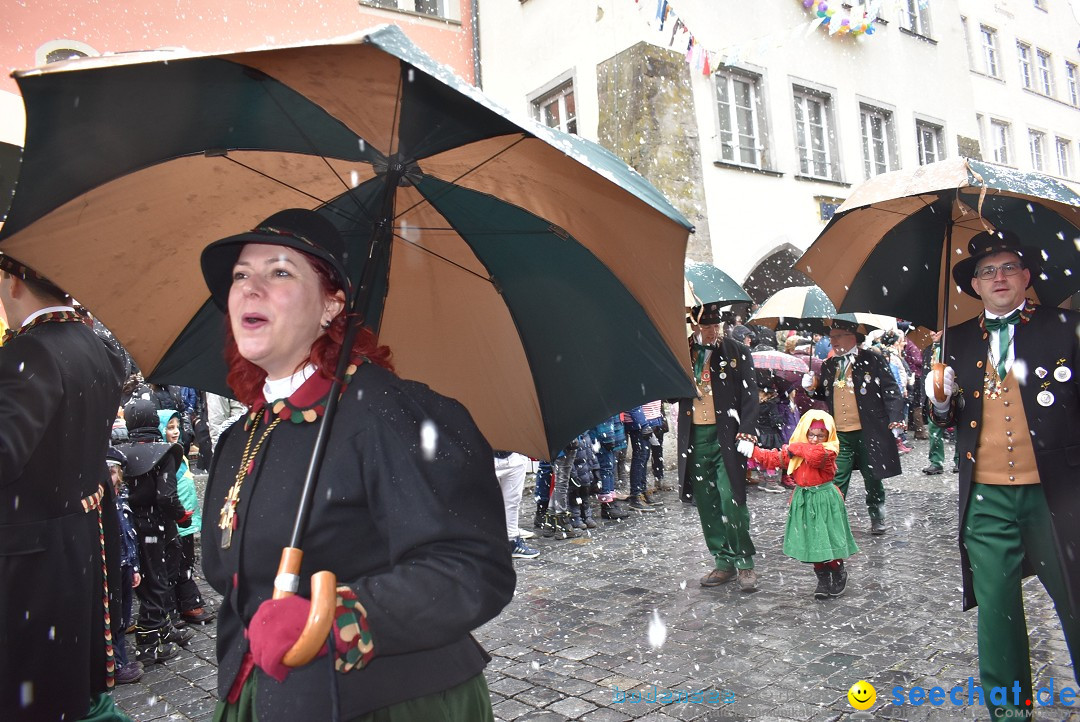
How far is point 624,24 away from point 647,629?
37.9ft

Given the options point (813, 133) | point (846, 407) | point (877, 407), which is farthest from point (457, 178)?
point (813, 133)

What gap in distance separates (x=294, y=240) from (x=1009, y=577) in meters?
3.28

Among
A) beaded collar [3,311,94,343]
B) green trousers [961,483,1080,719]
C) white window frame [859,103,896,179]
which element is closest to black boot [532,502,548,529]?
green trousers [961,483,1080,719]

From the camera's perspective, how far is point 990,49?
25.2 metres

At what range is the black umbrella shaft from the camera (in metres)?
1.69

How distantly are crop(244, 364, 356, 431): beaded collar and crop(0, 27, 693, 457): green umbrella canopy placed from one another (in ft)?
0.86

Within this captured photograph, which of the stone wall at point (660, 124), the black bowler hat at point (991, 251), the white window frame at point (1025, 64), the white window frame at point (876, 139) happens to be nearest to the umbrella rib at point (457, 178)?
the black bowler hat at point (991, 251)

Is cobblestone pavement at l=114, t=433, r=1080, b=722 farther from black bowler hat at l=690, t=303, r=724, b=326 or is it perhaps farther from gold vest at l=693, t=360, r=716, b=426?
black bowler hat at l=690, t=303, r=724, b=326

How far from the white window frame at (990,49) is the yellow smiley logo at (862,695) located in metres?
25.7

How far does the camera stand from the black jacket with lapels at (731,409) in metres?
6.25

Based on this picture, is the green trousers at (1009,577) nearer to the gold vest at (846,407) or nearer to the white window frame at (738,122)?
the gold vest at (846,407)

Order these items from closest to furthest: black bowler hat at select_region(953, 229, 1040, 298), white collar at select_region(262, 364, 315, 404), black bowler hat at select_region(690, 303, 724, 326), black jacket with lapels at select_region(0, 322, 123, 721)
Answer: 1. white collar at select_region(262, 364, 315, 404)
2. black jacket with lapels at select_region(0, 322, 123, 721)
3. black bowler hat at select_region(953, 229, 1040, 298)
4. black bowler hat at select_region(690, 303, 724, 326)


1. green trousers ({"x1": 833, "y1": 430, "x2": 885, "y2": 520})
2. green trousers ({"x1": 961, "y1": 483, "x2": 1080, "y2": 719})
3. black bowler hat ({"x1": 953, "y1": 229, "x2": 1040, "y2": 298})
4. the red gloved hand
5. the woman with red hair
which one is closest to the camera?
the red gloved hand

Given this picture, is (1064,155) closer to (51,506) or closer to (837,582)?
(837,582)
